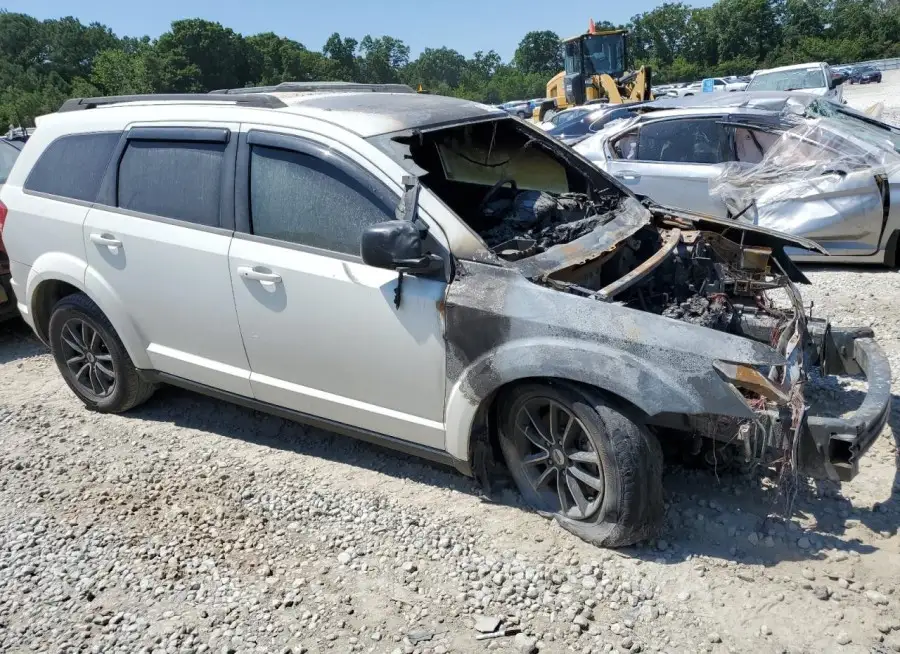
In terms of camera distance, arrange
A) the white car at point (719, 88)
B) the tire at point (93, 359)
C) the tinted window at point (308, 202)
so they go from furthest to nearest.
Answer: 1. the white car at point (719, 88)
2. the tire at point (93, 359)
3. the tinted window at point (308, 202)

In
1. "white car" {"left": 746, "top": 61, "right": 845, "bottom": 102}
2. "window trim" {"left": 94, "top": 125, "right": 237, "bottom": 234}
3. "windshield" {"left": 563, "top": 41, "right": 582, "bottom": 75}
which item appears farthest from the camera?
"windshield" {"left": 563, "top": 41, "right": 582, "bottom": 75}

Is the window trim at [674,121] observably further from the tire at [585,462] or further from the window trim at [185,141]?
the window trim at [185,141]

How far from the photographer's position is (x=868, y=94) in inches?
1334

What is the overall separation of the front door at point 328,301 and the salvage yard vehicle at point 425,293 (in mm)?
11

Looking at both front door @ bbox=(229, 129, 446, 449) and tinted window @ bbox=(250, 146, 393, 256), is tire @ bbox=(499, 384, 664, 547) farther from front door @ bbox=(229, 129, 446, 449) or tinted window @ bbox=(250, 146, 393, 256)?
tinted window @ bbox=(250, 146, 393, 256)

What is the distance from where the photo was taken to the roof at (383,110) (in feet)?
11.3

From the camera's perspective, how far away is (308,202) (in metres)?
3.43

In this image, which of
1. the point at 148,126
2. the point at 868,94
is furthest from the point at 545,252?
the point at 868,94

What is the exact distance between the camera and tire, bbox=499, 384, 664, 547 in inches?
112

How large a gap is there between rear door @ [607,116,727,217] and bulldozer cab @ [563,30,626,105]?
565 inches

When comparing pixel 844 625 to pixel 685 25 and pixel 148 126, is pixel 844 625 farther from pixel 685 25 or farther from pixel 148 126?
pixel 685 25

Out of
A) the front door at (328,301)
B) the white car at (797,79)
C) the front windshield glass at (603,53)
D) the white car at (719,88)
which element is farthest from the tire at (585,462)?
the white car at (719,88)

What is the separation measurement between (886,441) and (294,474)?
3164 millimetres

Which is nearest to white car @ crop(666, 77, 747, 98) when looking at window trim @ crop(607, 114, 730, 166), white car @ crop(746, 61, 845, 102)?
white car @ crop(746, 61, 845, 102)
